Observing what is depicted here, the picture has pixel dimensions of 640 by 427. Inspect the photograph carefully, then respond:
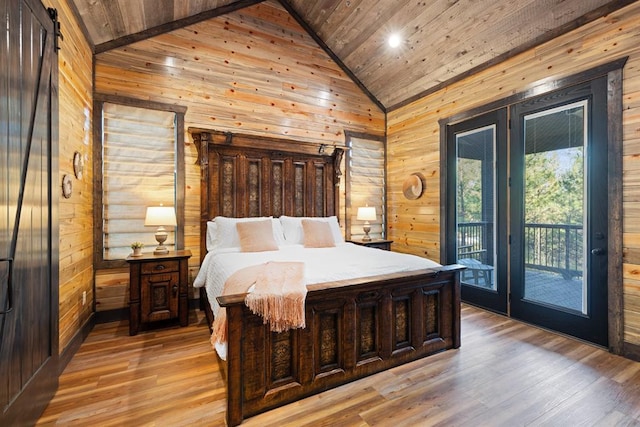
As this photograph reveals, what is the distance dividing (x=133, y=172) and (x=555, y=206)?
4661 mm

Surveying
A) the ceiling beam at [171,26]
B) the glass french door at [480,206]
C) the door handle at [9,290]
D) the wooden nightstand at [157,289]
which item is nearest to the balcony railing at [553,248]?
the glass french door at [480,206]

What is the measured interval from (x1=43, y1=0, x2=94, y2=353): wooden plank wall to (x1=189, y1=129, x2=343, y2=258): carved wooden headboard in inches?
43.3

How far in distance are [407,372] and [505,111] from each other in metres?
3.07

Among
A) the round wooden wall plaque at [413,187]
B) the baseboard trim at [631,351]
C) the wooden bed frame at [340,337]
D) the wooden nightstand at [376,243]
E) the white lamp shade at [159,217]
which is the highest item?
the round wooden wall plaque at [413,187]

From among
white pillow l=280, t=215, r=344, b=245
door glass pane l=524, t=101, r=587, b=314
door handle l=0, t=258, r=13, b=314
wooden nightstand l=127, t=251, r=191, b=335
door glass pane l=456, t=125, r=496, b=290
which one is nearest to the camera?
door handle l=0, t=258, r=13, b=314

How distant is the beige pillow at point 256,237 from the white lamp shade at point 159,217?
73 cm

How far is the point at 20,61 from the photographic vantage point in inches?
62.6

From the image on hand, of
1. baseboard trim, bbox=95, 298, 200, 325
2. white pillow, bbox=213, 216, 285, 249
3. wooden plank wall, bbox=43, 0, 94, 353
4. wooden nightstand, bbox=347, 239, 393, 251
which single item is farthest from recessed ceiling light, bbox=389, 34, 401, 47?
baseboard trim, bbox=95, 298, 200, 325

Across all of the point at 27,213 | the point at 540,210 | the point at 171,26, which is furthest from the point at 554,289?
the point at 171,26

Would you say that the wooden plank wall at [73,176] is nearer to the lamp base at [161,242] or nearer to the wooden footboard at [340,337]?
the lamp base at [161,242]

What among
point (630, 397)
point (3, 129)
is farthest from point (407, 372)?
point (3, 129)

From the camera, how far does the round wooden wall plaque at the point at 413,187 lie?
4566 mm

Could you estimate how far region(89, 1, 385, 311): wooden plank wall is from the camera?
3555 millimetres

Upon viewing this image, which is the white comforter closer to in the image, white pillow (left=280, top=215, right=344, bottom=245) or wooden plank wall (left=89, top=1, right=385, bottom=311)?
white pillow (left=280, top=215, right=344, bottom=245)
